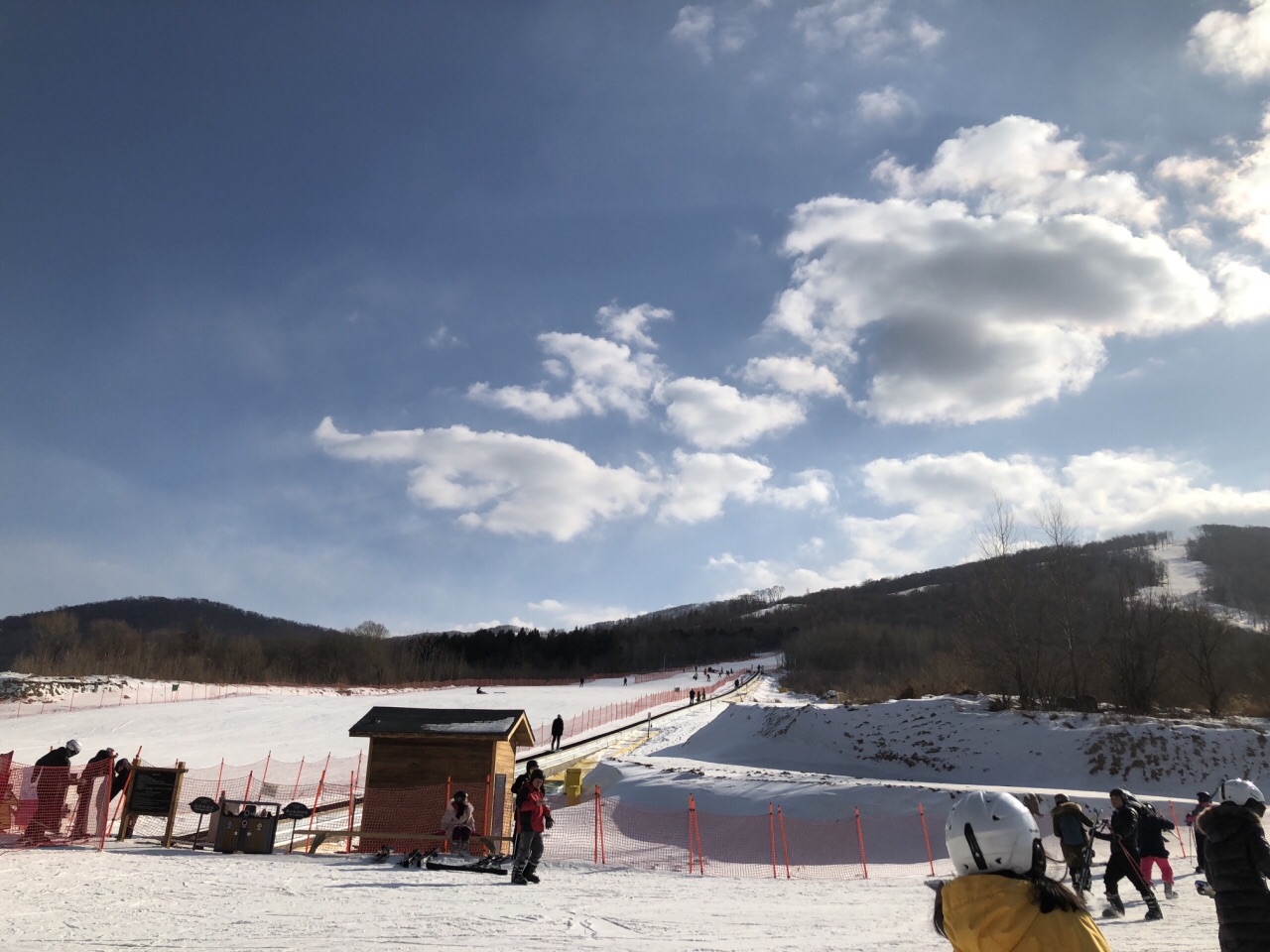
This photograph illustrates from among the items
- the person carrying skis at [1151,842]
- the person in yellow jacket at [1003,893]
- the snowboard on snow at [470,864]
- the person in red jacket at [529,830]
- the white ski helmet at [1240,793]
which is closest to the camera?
the person in yellow jacket at [1003,893]

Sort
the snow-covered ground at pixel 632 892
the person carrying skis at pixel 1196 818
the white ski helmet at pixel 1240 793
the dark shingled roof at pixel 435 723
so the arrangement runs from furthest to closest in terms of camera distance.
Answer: the dark shingled roof at pixel 435 723
the person carrying skis at pixel 1196 818
the snow-covered ground at pixel 632 892
the white ski helmet at pixel 1240 793

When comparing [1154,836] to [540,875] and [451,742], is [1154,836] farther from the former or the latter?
[451,742]

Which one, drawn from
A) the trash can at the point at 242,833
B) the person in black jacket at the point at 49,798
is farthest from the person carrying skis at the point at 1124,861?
the person in black jacket at the point at 49,798

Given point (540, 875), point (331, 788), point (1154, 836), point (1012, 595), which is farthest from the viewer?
point (1012, 595)

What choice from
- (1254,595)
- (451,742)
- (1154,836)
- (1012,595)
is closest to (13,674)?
(451,742)

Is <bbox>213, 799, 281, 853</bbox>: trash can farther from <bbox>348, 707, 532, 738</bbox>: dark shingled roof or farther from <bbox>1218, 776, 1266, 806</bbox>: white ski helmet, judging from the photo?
<bbox>1218, 776, 1266, 806</bbox>: white ski helmet

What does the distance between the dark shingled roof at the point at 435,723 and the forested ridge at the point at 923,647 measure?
2471cm

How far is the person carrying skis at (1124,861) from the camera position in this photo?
30.7ft

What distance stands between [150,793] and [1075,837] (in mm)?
15410

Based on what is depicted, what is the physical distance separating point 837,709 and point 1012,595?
419 inches

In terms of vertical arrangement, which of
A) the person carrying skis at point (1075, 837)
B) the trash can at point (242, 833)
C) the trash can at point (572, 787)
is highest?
the person carrying skis at point (1075, 837)

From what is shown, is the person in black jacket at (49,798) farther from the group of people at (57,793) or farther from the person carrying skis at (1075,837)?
the person carrying skis at (1075,837)

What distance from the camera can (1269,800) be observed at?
23516 millimetres

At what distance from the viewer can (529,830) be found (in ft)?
36.8
